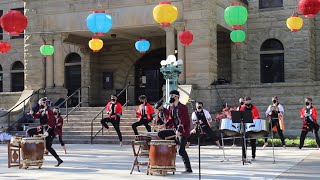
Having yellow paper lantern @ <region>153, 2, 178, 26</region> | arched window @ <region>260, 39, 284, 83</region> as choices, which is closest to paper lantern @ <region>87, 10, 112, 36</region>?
yellow paper lantern @ <region>153, 2, 178, 26</region>

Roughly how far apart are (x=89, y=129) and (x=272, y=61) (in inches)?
508

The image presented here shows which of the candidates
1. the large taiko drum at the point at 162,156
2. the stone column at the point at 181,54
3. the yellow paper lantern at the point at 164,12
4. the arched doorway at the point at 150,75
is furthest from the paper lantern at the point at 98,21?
the arched doorway at the point at 150,75

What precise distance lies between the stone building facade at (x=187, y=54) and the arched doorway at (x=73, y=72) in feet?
0.21

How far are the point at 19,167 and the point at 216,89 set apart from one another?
13042mm

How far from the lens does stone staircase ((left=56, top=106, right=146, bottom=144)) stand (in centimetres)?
2300

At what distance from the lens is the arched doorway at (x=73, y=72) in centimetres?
3450

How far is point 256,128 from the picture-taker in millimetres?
14250

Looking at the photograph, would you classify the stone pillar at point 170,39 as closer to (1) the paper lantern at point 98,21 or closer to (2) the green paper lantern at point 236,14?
(1) the paper lantern at point 98,21

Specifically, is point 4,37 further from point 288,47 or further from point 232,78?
Answer: point 288,47

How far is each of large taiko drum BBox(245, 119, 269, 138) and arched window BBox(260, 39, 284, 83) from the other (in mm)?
18075

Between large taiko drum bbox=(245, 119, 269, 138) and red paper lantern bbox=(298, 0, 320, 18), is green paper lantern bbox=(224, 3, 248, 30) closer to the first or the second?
red paper lantern bbox=(298, 0, 320, 18)

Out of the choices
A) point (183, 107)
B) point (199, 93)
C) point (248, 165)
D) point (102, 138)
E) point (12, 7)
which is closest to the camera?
point (183, 107)

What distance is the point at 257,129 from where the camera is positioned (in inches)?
561

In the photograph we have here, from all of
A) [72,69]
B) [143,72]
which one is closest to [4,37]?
[72,69]
